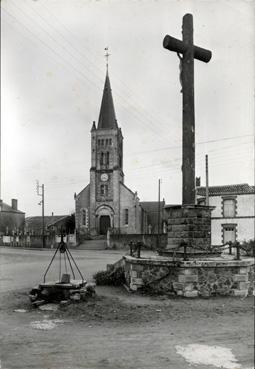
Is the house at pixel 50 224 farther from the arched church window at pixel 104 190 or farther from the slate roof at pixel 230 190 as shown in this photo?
the slate roof at pixel 230 190

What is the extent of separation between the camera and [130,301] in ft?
32.0

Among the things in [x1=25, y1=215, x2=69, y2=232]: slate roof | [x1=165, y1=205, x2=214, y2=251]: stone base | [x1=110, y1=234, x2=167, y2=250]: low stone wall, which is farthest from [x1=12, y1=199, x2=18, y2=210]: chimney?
[x1=165, y1=205, x2=214, y2=251]: stone base

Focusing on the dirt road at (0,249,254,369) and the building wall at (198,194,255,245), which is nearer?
the dirt road at (0,249,254,369)

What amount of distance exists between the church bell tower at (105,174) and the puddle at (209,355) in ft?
132

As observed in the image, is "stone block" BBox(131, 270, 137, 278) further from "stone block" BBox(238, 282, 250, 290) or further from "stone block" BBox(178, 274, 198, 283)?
"stone block" BBox(238, 282, 250, 290)

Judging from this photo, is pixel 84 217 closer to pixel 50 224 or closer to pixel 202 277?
pixel 50 224

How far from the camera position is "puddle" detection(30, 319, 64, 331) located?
7238mm

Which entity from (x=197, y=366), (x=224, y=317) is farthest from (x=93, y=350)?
(x=224, y=317)

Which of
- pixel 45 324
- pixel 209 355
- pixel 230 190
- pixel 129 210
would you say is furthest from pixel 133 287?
pixel 129 210

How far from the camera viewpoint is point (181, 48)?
11680 millimetres

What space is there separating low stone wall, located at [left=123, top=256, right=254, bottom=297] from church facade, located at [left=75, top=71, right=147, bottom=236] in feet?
114

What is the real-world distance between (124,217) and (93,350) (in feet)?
135

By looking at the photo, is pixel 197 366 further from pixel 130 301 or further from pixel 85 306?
pixel 130 301

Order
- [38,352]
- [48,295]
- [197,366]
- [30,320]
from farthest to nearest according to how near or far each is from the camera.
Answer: [48,295] < [30,320] < [38,352] < [197,366]
